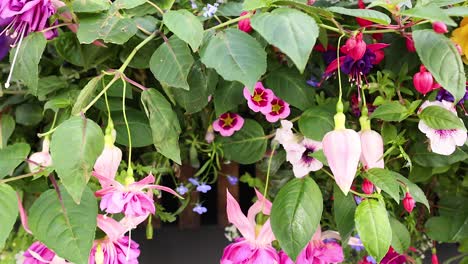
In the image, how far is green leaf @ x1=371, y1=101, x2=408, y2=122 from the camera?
0.60 metres

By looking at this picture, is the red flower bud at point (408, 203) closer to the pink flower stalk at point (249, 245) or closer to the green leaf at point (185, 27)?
the pink flower stalk at point (249, 245)

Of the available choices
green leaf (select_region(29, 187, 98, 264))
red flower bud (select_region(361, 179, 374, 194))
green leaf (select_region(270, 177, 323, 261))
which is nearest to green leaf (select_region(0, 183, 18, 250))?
green leaf (select_region(29, 187, 98, 264))

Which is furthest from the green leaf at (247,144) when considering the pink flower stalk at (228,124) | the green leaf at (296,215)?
the green leaf at (296,215)

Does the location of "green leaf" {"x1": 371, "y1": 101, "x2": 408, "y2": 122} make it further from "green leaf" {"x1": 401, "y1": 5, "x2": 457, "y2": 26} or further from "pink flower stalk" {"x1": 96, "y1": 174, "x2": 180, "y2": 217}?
"pink flower stalk" {"x1": 96, "y1": 174, "x2": 180, "y2": 217}

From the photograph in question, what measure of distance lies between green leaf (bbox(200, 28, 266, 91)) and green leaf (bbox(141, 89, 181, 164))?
7 centimetres

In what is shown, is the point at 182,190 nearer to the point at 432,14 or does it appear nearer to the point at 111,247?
the point at 111,247

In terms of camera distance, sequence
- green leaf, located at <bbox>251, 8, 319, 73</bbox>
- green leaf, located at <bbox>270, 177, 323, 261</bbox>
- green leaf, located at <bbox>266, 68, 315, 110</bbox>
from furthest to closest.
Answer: green leaf, located at <bbox>266, 68, 315, 110</bbox> → green leaf, located at <bbox>270, 177, 323, 261</bbox> → green leaf, located at <bbox>251, 8, 319, 73</bbox>

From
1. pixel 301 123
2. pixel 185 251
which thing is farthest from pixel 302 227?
pixel 185 251

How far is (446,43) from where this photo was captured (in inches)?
19.2

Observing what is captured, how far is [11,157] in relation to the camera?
59 centimetres

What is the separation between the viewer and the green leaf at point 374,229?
1.61 feet

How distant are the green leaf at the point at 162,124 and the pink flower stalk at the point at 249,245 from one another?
9 cm

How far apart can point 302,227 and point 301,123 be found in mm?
150

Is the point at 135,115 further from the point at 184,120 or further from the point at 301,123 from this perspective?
the point at 301,123
